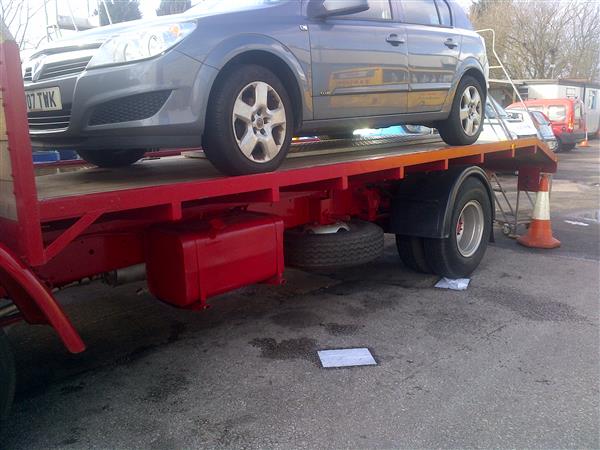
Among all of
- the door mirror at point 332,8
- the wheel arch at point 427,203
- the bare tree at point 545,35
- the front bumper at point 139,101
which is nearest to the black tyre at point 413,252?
the wheel arch at point 427,203

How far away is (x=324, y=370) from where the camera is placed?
385 centimetres

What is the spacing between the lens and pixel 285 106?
397 centimetres

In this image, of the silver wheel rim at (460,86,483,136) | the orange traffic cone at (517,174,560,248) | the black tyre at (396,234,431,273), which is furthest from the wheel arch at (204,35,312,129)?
the orange traffic cone at (517,174,560,248)

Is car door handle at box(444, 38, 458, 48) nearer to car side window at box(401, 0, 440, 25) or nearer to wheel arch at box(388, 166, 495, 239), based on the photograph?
car side window at box(401, 0, 440, 25)

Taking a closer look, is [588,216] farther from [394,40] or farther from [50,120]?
[50,120]

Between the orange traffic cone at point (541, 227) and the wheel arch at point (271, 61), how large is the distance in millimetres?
4210

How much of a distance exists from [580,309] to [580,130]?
65.7ft

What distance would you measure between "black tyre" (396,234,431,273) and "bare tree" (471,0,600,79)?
3114 centimetres

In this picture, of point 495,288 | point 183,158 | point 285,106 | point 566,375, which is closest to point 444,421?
point 566,375

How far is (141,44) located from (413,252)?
347 cm

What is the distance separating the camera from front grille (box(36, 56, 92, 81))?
11.3 ft

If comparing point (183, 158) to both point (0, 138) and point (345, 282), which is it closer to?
point (345, 282)

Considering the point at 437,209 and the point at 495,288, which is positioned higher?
the point at 437,209

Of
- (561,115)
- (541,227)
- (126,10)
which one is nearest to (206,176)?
(541,227)
